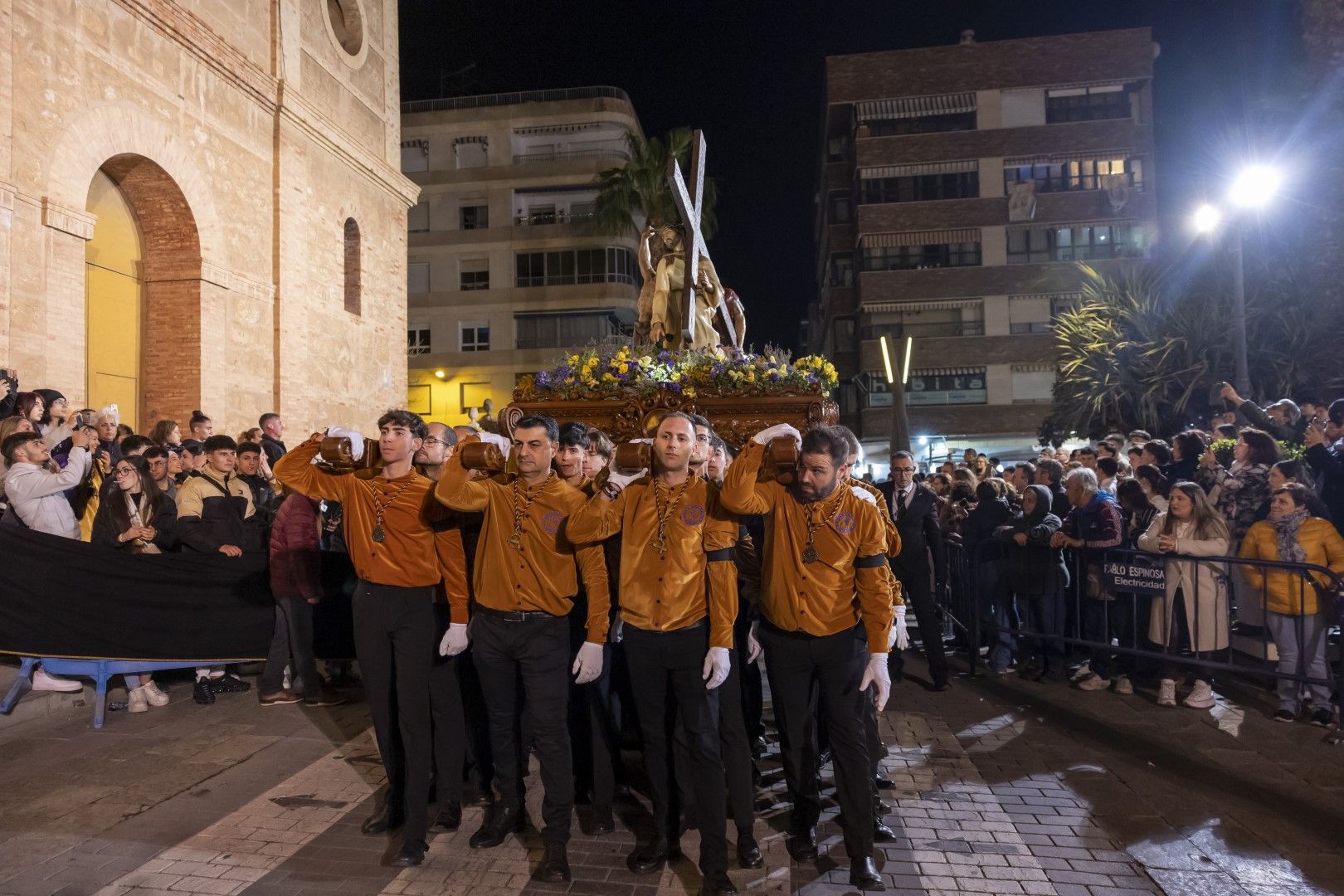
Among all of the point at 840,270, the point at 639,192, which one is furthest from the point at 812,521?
the point at 840,270

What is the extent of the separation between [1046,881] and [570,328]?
119 feet

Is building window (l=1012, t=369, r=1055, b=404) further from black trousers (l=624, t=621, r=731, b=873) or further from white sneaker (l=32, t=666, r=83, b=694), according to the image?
black trousers (l=624, t=621, r=731, b=873)

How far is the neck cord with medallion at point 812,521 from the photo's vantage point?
421cm

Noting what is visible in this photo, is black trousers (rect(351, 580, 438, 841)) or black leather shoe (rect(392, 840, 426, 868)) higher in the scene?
black trousers (rect(351, 580, 438, 841))

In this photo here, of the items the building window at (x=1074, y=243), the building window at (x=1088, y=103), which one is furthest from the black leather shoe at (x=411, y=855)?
the building window at (x=1088, y=103)

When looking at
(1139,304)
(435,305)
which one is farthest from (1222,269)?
(435,305)

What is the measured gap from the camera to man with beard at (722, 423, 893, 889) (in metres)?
4.08

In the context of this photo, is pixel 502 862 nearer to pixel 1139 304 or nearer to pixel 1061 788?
pixel 1061 788

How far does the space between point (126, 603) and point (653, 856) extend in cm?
494

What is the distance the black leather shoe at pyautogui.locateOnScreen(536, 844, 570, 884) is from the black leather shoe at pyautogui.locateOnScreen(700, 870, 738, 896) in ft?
2.16

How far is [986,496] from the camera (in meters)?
8.99

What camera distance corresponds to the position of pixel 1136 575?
7473 millimetres

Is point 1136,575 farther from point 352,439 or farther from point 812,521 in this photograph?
point 352,439

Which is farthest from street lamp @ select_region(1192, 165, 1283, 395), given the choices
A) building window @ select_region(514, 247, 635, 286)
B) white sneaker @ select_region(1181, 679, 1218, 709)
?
building window @ select_region(514, 247, 635, 286)
